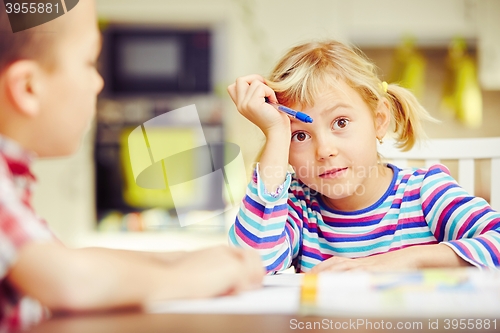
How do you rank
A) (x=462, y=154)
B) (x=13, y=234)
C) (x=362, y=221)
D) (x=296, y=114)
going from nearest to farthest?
(x=13, y=234), (x=296, y=114), (x=362, y=221), (x=462, y=154)

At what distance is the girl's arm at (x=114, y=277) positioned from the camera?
0.97 ft

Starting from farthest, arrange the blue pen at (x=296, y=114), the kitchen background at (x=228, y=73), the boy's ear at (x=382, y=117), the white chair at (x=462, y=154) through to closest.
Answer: the kitchen background at (x=228, y=73) < the white chair at (x=462, y=154) < the boy's ear at (x=382, y=117) < the blue pen at (x=296, y=114)

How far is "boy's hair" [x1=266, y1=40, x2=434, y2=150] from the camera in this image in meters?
0.72

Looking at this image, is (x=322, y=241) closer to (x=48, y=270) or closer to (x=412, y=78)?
(x=48, y=270)

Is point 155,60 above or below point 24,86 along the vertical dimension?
below

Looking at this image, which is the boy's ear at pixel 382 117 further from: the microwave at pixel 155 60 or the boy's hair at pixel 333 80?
the microwave at pixel 155 60

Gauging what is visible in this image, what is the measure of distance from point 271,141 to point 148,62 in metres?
1.74

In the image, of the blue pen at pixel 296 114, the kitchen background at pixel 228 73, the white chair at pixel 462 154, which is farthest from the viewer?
the kitchen background at pixel 228 73

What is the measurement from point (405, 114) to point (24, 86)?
0.67 metres

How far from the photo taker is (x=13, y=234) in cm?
29

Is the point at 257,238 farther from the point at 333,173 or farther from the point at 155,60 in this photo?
the point at 155,60

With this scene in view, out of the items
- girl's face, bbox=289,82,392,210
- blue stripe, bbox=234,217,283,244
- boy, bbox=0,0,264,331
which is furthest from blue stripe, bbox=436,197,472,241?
A: boy, bbox=0,0,264,331

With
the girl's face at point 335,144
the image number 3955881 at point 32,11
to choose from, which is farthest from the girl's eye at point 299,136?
the image number 3955881 at point 32,11

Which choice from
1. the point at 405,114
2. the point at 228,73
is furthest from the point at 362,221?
the point at 228,73
